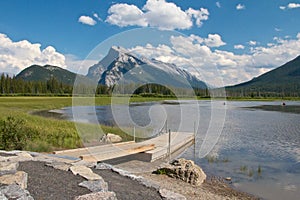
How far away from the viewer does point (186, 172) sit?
13906mm

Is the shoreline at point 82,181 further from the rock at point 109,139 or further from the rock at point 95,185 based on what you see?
the rock at point 109,139

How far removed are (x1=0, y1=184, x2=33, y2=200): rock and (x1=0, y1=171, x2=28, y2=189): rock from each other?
277 millimetres

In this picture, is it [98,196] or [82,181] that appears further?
[82,181]

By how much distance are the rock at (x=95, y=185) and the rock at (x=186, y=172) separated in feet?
20.9

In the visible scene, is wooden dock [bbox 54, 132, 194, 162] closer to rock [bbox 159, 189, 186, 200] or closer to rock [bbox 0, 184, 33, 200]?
rock [bbox 159, 189, 186, 200]

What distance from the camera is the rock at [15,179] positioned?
7.27 meters

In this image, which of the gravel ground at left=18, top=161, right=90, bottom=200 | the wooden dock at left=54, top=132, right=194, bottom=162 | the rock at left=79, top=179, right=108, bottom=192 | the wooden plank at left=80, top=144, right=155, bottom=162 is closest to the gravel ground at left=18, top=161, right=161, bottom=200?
the gravel ground at left=18, top=161, right=90, bottom=200

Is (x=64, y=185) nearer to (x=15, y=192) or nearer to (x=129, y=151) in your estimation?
(x=15, y=192)

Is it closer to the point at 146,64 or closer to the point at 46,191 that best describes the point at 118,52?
the point at 146,64

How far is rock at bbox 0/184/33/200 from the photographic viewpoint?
6.45 meters

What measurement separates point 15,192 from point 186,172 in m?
8.66

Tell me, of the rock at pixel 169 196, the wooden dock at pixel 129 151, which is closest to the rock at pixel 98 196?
the rock at pixel 169 196

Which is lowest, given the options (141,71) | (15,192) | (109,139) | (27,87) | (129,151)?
(109,139)

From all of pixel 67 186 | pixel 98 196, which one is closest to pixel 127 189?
pixel 98 196
